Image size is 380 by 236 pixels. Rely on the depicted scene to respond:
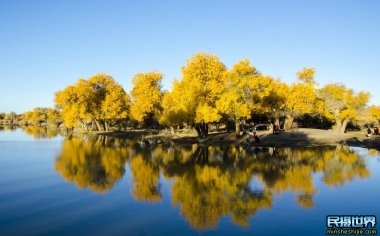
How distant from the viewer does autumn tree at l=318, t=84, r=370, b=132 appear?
8281 cm

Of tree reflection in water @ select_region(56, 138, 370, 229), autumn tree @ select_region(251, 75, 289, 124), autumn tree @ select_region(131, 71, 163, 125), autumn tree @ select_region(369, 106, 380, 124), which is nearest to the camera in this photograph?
tree reflection in water @ select_region(56, 138, 370, 229)

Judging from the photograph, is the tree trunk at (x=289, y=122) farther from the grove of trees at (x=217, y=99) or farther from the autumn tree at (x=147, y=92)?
the autumn tree at (x=147, y=92)

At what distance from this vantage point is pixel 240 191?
26359 millimetres

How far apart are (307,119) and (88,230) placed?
3477 inches

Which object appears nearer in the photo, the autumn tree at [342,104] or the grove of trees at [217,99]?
the grove of trees at [217,99]

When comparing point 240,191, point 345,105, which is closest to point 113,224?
point 240,191

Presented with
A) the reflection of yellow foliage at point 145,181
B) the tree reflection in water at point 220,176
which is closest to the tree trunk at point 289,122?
the tree reflection in water at point 220,176

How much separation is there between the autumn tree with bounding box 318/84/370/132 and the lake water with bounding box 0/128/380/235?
1672 inches

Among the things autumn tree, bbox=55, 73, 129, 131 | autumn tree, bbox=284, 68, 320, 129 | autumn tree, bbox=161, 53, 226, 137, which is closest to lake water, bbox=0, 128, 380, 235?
autumn tree, bbox=161, 53, 226, 137

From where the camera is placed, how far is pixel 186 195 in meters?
25.3

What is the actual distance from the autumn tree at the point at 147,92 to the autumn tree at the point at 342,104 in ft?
136

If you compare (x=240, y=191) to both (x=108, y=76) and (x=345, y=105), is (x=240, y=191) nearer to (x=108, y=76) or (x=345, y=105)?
(x=345, y=105)

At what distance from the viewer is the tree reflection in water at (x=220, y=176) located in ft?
73.5

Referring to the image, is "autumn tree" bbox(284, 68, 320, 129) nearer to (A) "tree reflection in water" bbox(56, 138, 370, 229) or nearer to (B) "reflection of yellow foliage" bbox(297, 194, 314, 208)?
(A) "tree reflection in water" bbox(56, 138, 370, 229)
